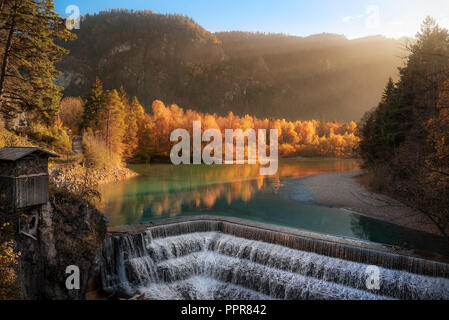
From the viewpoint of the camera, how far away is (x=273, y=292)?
10.9 m

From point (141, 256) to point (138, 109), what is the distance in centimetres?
4527

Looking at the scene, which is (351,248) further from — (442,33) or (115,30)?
(115,30)

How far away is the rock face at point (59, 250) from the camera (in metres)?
8.99

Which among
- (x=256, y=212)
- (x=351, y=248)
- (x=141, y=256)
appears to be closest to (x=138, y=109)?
(x=256, y=212)

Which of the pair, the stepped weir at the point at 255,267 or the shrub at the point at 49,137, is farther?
the shrub at the point at 49,137

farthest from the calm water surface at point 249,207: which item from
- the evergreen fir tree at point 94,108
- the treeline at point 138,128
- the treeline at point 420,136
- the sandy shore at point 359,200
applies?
the evergreen fir tree at point 94,108

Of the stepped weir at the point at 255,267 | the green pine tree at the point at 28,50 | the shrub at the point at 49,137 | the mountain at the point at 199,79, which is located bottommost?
the stepped weir at the point at 255,267

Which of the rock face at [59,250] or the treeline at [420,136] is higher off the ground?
the treeline at [420,136]

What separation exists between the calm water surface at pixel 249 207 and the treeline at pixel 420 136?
2024 millimetres

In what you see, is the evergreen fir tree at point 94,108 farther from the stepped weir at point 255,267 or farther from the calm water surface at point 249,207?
the stepped weir at point 255,267

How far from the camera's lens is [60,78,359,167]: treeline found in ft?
113

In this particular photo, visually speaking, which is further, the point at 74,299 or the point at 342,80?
the point at 342,80

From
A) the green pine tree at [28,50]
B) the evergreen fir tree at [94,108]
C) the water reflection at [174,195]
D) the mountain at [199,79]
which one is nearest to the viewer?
the green pine tree at [28,50]

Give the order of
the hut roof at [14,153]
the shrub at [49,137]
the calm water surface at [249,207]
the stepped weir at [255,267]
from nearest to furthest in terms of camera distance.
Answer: the hut roof at [14,153] → the stepped weir at [255,267] → the calm water surface at [249,207] → the shrub at [49,137]
